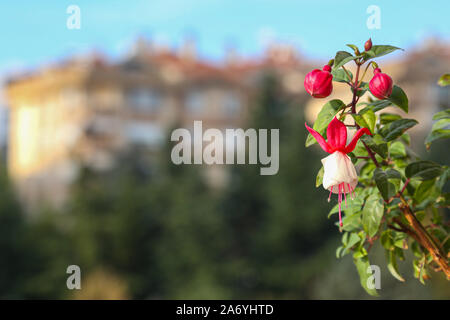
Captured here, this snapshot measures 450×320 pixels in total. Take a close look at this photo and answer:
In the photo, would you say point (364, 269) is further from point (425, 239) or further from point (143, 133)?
point (143, 133)

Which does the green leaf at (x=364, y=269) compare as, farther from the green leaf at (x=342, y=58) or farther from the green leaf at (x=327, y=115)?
the green leaf at (x=342, y=58)

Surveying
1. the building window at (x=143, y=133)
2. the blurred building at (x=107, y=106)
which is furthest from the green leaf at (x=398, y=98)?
the building window at (x=143, y=133)

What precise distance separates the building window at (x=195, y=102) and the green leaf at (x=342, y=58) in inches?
1694

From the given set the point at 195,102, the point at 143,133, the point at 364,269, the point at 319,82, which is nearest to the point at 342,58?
the point at 319,82

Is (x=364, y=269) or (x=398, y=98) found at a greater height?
A: (x=398, y=98)

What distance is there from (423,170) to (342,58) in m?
0.44

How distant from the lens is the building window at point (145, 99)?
43969 millimetres

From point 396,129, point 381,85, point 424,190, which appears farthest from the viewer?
point 424,190

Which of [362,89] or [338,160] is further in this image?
[362,89]

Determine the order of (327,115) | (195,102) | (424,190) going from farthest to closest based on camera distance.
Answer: (195,102), (424,190), (327,115)

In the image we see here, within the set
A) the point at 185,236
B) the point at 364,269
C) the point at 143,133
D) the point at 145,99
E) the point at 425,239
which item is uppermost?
the point at 145,99

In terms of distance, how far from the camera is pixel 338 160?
1.54 metres

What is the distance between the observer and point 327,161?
1561 millimetres
